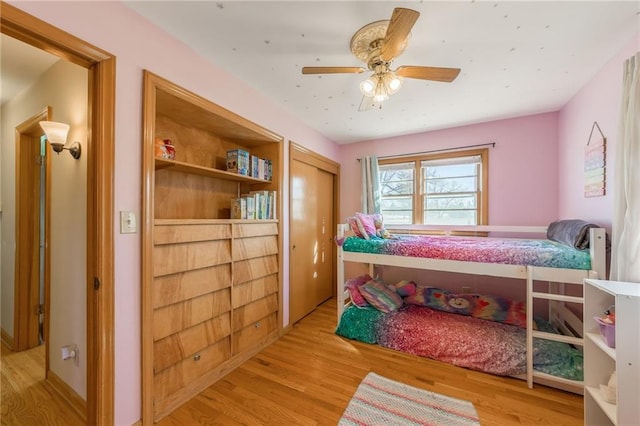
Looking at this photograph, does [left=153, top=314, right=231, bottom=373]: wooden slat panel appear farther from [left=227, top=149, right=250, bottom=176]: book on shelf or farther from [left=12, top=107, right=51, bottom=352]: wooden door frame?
[left=12, top=107, right=51, bottom=352]: wooden door frame

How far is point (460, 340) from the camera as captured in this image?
214cm

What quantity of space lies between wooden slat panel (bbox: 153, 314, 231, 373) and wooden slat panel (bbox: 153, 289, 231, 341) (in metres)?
0.05

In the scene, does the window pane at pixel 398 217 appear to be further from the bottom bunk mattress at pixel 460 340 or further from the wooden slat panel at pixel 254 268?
the wooden slat panel at pixel 254 268

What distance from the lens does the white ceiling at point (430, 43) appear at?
4.38ft

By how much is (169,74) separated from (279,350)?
2384mm

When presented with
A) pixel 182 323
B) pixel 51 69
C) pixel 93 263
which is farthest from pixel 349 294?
pixel 51 69

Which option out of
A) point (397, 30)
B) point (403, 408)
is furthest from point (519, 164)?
point (403, 408)

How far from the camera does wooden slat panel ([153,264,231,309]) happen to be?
1533 millimetres

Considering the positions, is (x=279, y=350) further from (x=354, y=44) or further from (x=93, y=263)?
(x=354, y=44)

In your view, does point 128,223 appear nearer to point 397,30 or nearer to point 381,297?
point 397,30

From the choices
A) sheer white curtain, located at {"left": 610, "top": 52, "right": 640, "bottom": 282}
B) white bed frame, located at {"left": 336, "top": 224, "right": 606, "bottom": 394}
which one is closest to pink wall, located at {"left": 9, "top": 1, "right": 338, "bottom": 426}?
white bed frame, located at {"left": 336, "top": 224, "right": 606, "bottom": 394}

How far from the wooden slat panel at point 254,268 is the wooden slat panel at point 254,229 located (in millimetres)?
238

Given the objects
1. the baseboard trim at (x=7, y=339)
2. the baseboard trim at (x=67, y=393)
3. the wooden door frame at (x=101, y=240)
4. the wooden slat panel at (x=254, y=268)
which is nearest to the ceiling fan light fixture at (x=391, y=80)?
the wooden door frame at (x=101, y=240)

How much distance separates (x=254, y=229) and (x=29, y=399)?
1843 mm
